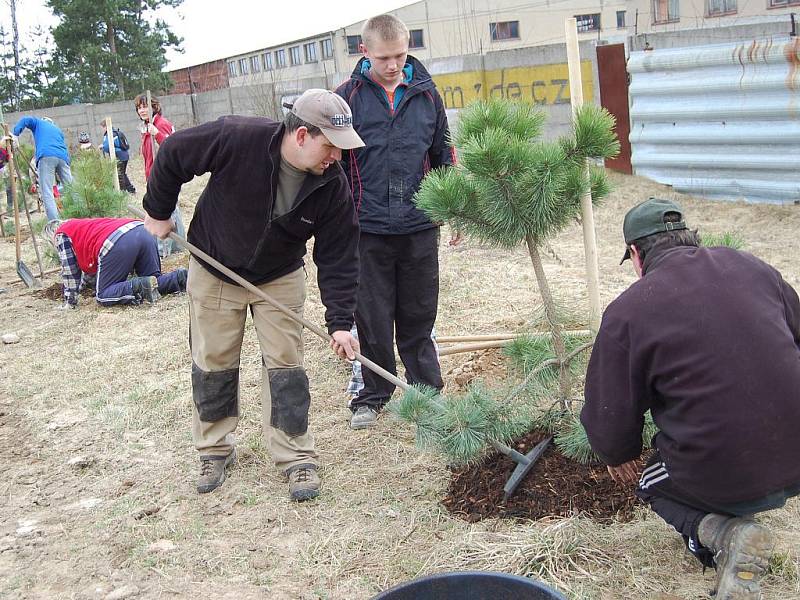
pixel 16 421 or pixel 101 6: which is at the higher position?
pixel 101 6

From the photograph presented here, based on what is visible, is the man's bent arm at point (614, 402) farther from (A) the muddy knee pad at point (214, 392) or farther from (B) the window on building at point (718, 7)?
(B) the window on building at point (718, 7)

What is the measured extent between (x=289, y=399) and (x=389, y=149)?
1.13 metres

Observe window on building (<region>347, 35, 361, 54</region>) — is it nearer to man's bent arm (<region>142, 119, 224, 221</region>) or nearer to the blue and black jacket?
the blue and black jacket

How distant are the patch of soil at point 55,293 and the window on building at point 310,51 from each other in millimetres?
21333

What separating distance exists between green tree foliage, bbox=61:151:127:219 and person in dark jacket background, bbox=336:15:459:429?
4619 mm

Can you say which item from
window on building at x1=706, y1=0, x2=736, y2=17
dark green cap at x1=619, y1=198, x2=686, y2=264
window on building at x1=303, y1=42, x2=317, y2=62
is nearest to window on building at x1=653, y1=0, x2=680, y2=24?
window on building at x1=706, y1=0, x2=736, y2=17

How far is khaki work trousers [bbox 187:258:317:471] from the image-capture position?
128 inches

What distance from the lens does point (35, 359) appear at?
552 cm

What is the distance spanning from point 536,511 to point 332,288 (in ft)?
3.71

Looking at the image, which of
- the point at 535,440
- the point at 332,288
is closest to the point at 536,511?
the point at 535,440

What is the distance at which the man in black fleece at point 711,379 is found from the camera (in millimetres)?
2014

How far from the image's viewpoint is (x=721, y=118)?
7.42 m

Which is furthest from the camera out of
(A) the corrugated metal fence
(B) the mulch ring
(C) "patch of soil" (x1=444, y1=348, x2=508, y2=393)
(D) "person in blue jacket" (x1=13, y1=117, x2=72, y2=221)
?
(D) "person in blue jacket" (x1=13, y1=117, x2=72, y2=221)

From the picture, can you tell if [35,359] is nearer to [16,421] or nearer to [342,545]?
[16,421]
